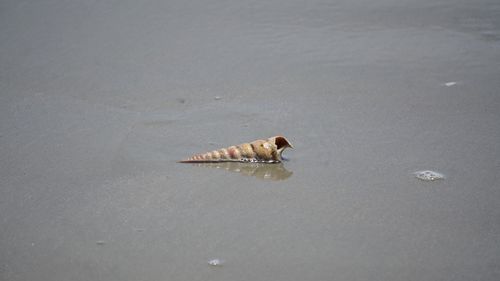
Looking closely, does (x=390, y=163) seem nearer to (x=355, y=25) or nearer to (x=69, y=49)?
(x=355, y=25)

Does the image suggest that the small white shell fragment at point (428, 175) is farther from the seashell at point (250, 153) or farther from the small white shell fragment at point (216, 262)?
the small white shell fragment at point (216, 262)

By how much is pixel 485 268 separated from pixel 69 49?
442 cm

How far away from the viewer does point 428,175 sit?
13.1 feet

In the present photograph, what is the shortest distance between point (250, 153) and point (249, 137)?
329 millimetres

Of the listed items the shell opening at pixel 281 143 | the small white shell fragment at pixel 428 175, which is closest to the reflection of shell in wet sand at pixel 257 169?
the shell opening at pixel 281 143

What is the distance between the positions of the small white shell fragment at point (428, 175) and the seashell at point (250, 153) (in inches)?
35.2

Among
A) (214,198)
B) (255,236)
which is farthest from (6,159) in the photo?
(255,236)

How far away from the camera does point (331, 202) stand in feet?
12.4

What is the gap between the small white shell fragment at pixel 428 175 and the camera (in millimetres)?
3963

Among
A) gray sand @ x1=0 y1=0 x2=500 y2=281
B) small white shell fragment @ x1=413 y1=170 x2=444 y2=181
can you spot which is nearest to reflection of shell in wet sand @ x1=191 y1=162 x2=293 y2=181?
gray sand @ x1=0 y1=0 x2=500 y2=281

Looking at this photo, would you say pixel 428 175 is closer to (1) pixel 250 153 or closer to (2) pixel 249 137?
(1) pixel 250 153

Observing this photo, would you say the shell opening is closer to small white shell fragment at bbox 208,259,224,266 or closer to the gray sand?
the gray sand

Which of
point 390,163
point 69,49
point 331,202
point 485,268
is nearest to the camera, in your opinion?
point 485,268

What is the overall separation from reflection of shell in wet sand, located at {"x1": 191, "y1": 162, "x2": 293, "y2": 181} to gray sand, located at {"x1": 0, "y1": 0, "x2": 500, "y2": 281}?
0.02 metres
